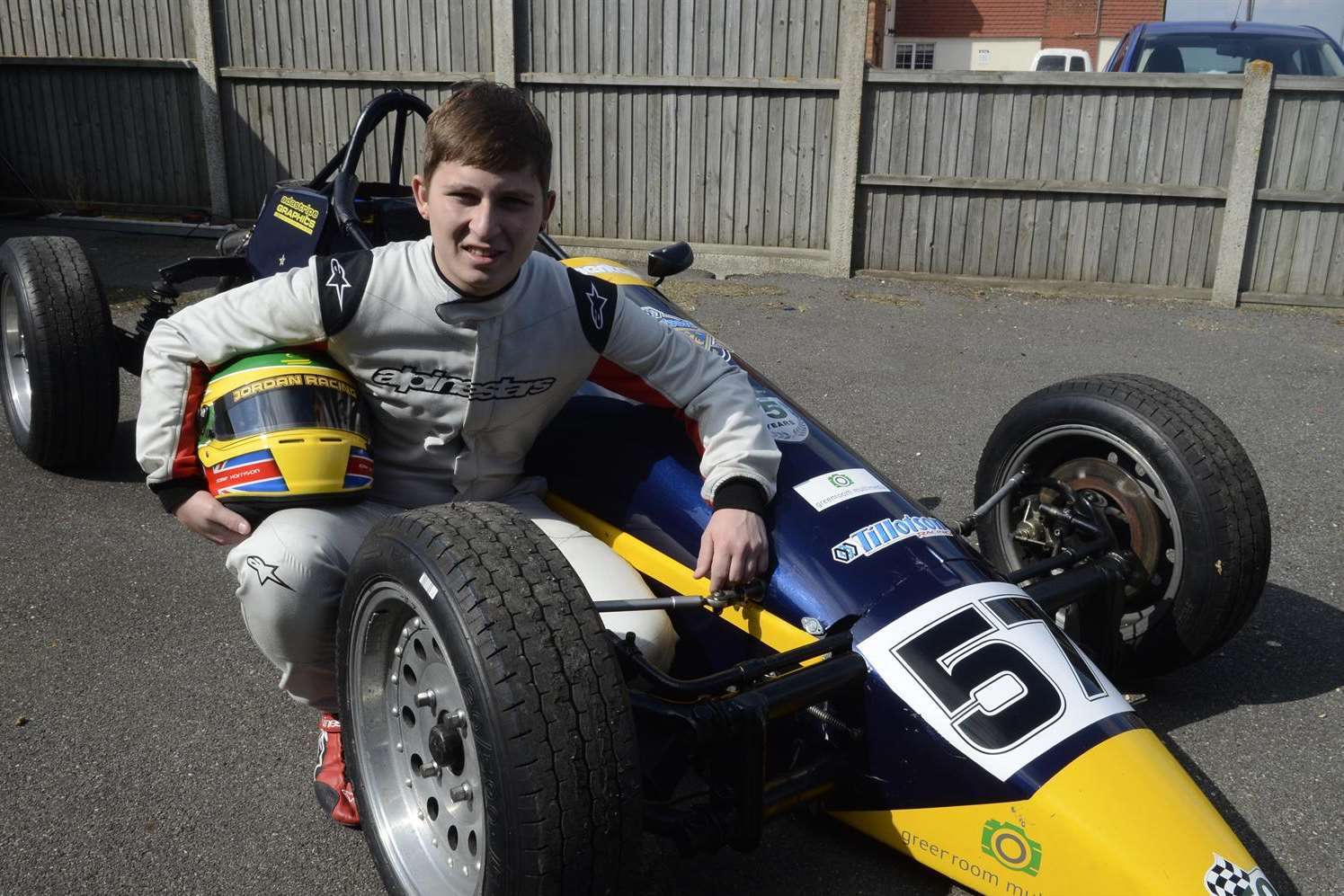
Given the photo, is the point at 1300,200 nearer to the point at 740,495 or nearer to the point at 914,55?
the point at 740,495

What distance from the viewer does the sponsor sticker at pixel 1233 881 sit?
2.15 m

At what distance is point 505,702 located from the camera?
1972 mm

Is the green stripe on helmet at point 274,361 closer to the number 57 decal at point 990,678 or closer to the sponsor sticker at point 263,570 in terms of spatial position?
the sponsor sticker at point 263,570

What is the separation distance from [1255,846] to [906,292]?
24.0 ft

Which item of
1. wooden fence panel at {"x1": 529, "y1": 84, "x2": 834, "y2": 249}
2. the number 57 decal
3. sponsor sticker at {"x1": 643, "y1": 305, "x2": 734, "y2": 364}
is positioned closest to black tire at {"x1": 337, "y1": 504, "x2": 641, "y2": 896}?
the number 57 decal

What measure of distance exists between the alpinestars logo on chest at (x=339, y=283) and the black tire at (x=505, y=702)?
652 mm

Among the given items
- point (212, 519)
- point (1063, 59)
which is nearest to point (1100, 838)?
point (212, 519)

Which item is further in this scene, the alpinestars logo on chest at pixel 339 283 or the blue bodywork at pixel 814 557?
the alpinestars logo on chest at pixel 339 283

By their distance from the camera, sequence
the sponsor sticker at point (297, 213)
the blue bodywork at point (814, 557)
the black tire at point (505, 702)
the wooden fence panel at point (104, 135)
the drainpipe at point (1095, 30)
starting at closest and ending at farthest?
the black tire at point (505, 702) < the blue bodywork at point (814, 557) < the sponsor sticker at point (297, 213) < the wooden fence panel at point (104, 135) < the drainpipe at point (1095, 30)

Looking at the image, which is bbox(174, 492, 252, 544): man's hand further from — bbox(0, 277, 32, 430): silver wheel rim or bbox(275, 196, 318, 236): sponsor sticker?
bbox(0, 277, 32, 430): silver wheel rim

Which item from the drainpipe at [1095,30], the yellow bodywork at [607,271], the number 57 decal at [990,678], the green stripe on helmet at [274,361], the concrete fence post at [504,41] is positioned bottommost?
the number 57 decal at [990,678]

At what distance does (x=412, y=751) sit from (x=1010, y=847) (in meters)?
1.22

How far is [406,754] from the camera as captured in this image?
2.52 m

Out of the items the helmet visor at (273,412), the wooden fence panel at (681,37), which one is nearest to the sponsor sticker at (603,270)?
the helmet visor at (273,412)
